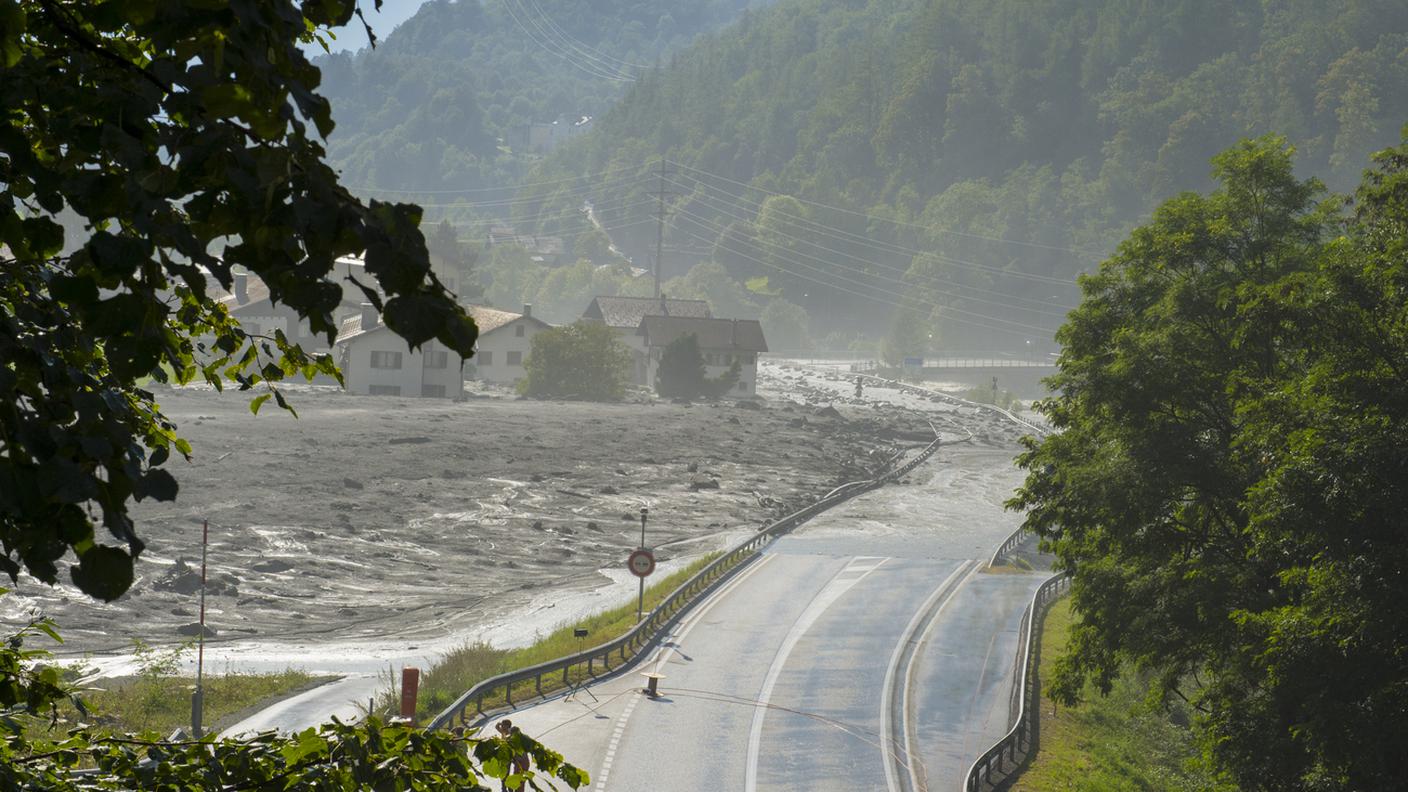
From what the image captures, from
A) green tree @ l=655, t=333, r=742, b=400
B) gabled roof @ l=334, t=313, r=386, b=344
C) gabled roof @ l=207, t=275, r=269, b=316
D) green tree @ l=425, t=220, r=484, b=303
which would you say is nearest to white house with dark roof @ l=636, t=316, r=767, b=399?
green tree @ l=655, t=333, r=742, b=400

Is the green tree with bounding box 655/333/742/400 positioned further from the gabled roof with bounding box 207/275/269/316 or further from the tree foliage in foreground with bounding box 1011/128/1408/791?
the tree foliage in foreground with bounding box 1011/128/1408/791

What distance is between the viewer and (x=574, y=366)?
337ft

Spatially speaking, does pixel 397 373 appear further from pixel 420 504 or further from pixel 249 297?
pixel 420 504

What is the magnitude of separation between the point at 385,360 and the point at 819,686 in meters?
66.2

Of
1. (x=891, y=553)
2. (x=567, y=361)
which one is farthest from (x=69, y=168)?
(x=567, y=361)

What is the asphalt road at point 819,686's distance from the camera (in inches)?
986

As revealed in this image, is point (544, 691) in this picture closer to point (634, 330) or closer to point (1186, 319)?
point (1186, 319)

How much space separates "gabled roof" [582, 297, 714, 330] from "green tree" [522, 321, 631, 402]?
22.9 metres

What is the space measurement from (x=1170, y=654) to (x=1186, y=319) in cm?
612

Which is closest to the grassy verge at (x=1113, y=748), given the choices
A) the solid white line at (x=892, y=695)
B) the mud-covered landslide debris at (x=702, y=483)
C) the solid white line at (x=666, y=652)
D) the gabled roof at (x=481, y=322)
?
the solid white line at (x=892, y=695)

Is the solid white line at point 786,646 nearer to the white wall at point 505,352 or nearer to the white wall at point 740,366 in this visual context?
the white wall at point 505,352

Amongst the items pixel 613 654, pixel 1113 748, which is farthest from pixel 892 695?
pixel 613 654

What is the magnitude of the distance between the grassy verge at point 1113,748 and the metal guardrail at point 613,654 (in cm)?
981

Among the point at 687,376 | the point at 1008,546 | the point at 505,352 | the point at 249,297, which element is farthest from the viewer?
the point at 687,376
